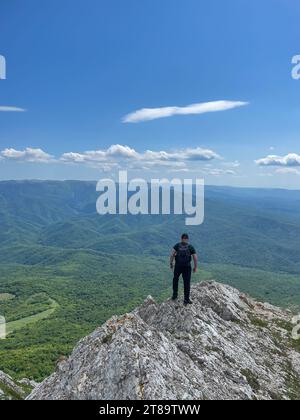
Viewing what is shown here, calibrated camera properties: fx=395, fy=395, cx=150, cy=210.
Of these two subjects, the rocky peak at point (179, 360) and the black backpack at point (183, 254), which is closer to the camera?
the rocky peak at point (179, 360)

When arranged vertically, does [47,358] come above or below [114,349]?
below

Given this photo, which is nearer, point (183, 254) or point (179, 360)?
point (179, 360)

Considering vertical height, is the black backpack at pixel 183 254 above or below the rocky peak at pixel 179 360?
above

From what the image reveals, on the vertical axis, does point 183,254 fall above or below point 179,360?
above
